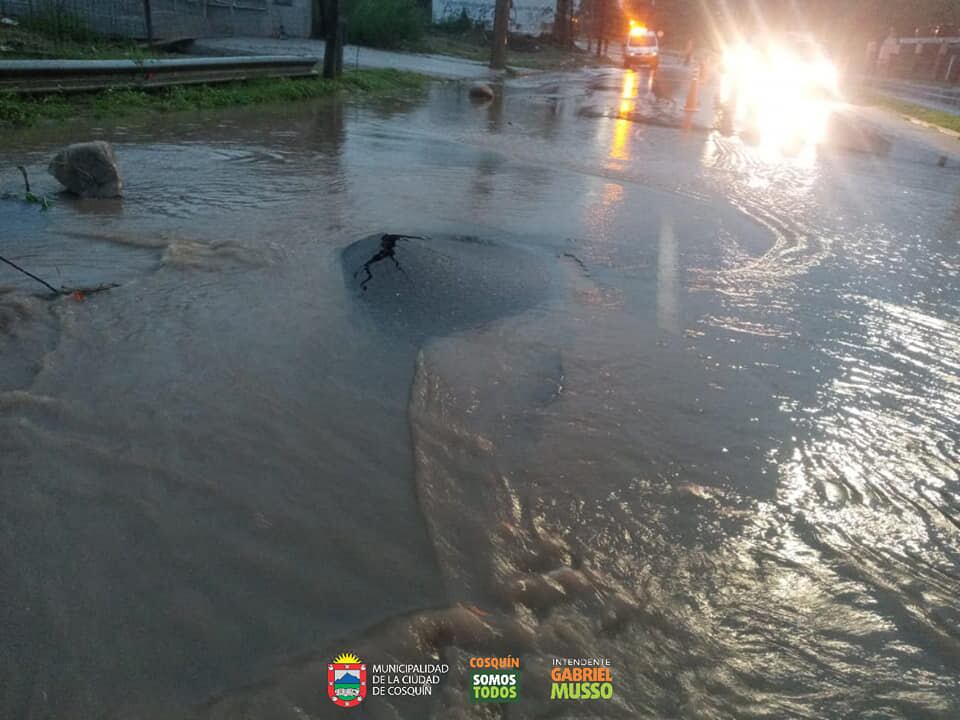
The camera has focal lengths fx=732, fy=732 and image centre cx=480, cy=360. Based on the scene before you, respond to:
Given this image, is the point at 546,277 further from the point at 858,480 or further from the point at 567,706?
the point at 567,706

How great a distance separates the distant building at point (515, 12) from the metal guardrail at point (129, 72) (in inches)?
1166

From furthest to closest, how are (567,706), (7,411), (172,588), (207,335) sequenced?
(207,335), (7,411), (172,588), (567,706)

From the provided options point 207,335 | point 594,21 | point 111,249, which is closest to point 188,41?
point 111,249

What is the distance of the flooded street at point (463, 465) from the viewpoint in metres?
2.15

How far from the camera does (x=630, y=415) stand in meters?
3.43

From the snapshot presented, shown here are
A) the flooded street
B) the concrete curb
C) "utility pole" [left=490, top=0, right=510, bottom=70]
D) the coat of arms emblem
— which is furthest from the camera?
"utility pole" [left=490, top=0, right=510, bottom=70]

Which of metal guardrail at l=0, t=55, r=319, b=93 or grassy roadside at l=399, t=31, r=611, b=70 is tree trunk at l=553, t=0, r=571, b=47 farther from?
metal guardrail at l=0, t=55, r=319, b=93

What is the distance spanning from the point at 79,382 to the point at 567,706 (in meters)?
2.54

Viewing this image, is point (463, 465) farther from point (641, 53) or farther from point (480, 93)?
point (641, 53)

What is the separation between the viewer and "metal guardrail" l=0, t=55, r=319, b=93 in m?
9.80

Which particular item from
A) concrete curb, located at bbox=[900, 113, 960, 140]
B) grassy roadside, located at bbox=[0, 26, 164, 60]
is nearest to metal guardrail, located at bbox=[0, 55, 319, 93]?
grassy roadside, located at bbox=[0, 26, 164, 60]

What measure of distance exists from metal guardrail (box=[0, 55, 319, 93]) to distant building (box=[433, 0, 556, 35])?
29629mm

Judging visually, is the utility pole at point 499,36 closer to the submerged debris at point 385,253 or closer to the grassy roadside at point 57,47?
the grassy roadside at point 57,47

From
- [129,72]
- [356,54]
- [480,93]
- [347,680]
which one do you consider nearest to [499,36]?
[356,54]
